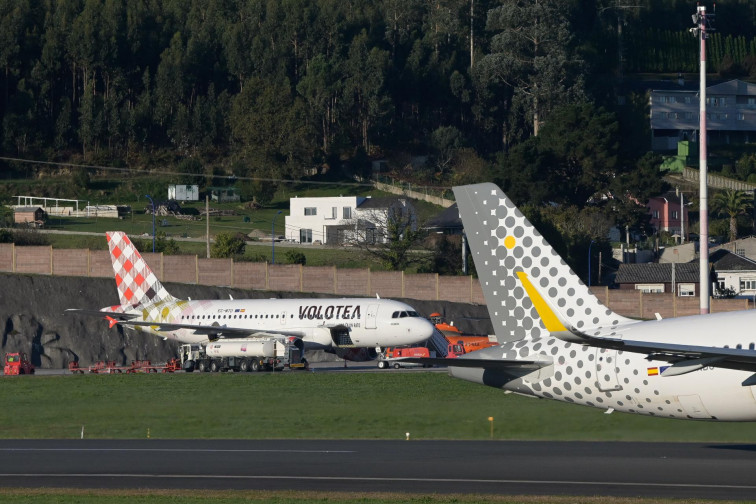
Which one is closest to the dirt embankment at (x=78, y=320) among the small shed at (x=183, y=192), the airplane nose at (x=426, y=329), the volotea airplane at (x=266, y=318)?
the volotea airplane at (x=266, y=318)

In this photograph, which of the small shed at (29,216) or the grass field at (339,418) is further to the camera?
the small shed at (29,216)

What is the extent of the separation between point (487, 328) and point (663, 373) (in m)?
64.1

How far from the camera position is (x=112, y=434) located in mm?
35719

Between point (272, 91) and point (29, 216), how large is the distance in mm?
47169

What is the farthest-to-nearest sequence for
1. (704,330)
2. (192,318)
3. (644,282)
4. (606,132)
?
(606,132) → (644,282) → (192,318) → (704,330)

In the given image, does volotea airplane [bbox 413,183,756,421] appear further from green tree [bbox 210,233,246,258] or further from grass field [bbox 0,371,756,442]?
green tree [bbox 210,233,246,258]

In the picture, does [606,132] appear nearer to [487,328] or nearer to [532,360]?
[487,328]

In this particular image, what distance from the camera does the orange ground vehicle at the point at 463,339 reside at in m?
74.3

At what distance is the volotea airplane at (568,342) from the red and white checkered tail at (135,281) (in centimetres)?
4779

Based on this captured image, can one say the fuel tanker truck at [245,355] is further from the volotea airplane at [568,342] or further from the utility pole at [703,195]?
the volotea airplane at [568,342]

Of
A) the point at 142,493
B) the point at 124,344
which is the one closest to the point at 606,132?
the point at 124,344

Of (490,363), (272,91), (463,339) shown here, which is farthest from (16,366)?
(272,91)

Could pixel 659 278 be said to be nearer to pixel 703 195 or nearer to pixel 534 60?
pixel 703 195

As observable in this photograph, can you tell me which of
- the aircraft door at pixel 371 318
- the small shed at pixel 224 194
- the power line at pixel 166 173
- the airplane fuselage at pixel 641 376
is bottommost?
the aircraft door at pixel 371 318
